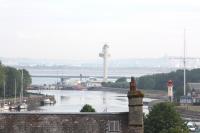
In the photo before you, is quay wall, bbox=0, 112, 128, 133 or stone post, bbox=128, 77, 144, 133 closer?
stone post, bbox=128, 77, 144, 133

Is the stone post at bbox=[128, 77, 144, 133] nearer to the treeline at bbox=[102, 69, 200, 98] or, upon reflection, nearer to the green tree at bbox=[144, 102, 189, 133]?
the green tree at bbox=[144, 102, 189, 133]

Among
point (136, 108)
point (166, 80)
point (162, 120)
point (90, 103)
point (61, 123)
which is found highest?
point (166, 80)

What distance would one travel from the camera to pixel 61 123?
52.4ft

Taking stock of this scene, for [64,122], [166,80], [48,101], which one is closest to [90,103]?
[48,101]

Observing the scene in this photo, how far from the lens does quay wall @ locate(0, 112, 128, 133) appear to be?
15.8 meters

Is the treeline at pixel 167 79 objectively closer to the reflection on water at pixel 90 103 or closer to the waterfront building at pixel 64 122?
the reflection on water at pixel 90 103

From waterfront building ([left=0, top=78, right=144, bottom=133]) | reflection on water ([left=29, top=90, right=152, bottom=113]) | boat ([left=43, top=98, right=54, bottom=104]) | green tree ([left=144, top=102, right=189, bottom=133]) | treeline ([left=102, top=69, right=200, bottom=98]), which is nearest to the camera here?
waterfront building ([left=0, top=78, right=144, bottom=133])

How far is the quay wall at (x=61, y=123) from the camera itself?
623 inches

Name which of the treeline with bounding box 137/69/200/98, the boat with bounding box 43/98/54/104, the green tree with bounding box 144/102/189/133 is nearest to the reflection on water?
the boat with bounding box 43/98/54/104

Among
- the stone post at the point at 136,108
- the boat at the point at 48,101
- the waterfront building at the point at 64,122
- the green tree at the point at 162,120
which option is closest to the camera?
the stone post at the point at 136,108

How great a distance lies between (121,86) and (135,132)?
170383 mm

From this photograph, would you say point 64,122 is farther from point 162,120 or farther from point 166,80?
point 166,80

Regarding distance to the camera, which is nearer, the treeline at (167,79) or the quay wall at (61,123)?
the quay wall at (61,123)

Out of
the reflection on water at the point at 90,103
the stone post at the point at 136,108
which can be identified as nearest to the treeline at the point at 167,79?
the reflection on water at the point at 90,103
